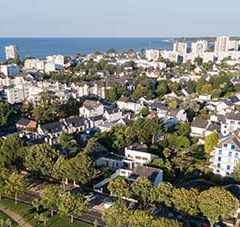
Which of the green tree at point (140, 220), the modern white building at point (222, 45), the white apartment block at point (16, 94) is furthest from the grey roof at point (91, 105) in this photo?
the modern white building at point (222, 45)

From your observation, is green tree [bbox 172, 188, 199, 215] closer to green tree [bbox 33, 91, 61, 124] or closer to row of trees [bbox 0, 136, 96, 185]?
row of trees [bbox 0, 136, 96, 185]

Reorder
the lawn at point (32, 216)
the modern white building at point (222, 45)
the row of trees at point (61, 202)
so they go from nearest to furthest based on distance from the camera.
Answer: the row of trees at point (61, 202) → the lawn at point (32, 216) → the modern white building at point (222, 45)

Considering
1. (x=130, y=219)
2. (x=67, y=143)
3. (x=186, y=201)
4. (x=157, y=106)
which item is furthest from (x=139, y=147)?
(x=157, y=106)

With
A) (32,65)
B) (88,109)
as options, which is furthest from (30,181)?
(32,65)

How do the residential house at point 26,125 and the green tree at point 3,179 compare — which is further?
the residential house at point 26,125

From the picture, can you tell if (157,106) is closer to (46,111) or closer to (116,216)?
(46,111)

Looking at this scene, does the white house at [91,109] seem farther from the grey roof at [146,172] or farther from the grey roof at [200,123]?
the grey roof at [146,172]
